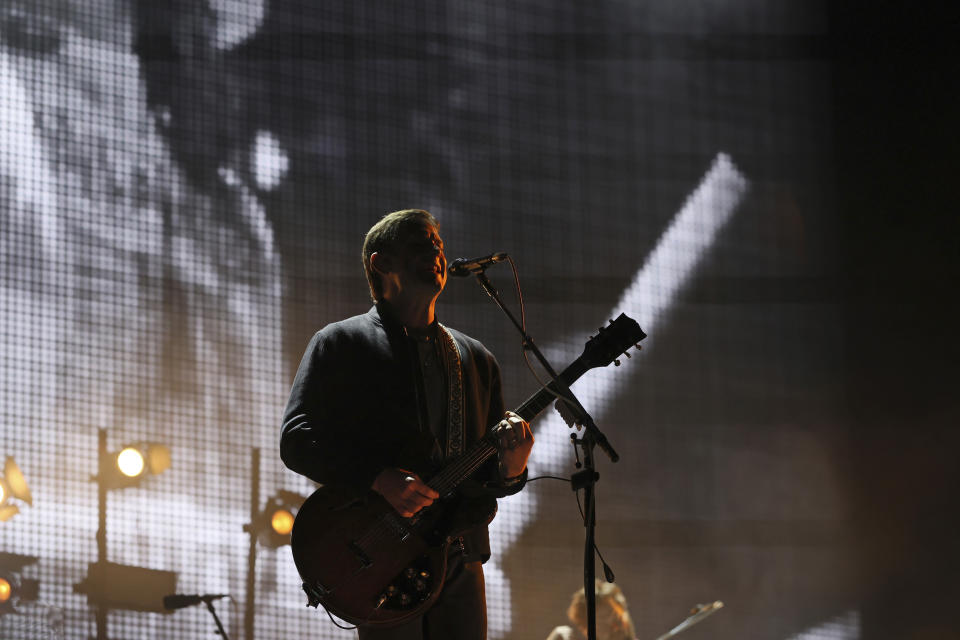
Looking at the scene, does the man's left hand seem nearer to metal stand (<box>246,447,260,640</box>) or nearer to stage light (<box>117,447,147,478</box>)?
metal stand (<box>246,447,260,640</box>)

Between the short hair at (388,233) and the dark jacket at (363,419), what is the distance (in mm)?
139

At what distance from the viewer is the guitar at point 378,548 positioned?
75.0 inches

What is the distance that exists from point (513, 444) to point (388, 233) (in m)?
0.57

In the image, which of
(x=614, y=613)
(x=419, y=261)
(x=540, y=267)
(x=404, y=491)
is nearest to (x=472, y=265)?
(x=419, y=261)

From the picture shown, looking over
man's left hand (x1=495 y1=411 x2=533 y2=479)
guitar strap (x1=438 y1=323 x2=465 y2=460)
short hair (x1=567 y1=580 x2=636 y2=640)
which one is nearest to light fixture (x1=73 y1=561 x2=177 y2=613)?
short hair (x1=567 y1=580 x2=636 y2=640)

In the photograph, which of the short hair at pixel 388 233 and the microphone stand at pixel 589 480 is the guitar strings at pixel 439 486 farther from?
the short hair at pixel 388 233

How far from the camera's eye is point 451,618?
1.93m

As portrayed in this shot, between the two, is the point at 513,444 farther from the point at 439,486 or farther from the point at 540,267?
the point at 540,267

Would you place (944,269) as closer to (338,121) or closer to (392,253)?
(338,121)

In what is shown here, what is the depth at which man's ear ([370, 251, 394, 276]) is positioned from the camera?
7.06 feet

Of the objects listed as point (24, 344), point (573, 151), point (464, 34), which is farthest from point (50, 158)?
point (573, 151)

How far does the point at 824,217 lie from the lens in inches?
215

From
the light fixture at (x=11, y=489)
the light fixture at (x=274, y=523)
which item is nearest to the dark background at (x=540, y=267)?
the light fixture at (x=11, y=489)

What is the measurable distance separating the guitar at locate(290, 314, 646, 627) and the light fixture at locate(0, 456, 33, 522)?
3727 mm
